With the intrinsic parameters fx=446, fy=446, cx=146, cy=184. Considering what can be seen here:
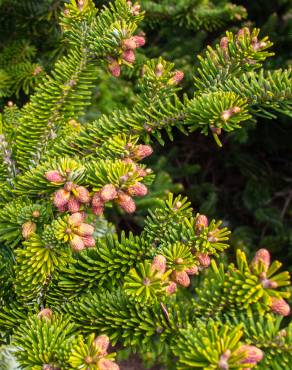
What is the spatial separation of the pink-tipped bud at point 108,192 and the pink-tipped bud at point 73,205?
0.06m

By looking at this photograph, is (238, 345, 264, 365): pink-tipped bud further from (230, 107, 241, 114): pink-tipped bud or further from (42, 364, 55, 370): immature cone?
(230, 107, 241, 114): pink-tipped bud

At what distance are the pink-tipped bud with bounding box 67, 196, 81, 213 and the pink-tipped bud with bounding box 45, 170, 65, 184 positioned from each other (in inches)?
1.9

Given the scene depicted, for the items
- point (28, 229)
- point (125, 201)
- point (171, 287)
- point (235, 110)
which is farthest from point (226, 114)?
point (28, 229)

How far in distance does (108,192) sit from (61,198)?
0.10 metres

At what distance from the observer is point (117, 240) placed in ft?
3.32

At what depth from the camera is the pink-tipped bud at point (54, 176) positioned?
0.95 m

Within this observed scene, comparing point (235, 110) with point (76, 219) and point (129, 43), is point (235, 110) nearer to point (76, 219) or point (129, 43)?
point (129, 43)

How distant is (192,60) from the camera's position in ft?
7.61

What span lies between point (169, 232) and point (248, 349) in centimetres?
33

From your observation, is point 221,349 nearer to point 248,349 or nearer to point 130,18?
point 248,349

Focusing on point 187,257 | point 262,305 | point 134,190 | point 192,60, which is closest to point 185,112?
point 134,190

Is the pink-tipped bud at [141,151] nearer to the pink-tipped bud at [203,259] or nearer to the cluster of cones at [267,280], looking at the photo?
the pink-tipped bud at [203,259]

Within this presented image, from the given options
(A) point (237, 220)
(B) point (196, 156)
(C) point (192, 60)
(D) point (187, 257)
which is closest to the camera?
(D) point (187, 257)

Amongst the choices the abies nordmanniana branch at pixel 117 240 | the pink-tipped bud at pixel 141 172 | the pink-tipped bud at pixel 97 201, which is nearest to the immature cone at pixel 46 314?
the abies nordmanniana branch at pixel 117 240
